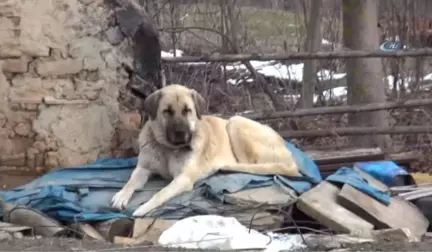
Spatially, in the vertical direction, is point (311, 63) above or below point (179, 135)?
above

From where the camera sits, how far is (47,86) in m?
8.00

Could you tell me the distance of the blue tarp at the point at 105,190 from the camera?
269 inches

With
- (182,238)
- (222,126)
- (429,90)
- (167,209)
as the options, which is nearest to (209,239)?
(182,238)

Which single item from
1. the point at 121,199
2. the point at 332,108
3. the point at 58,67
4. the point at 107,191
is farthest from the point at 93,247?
the point at 332,108

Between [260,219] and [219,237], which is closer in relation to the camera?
[219,237]

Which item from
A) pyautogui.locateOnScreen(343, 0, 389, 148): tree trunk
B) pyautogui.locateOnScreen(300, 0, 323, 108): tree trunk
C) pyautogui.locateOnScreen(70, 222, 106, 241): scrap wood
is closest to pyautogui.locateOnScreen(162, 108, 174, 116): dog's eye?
pyautogui.locateOnScreen(70, 222, 106, 241): scrap wood

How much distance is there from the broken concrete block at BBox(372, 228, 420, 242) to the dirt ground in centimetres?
32

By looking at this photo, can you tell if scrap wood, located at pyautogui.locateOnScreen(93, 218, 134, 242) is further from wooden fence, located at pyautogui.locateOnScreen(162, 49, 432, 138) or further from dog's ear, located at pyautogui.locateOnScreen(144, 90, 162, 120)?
wooden fence, located at pyautogui.locateOnScreen(162, 49, 432, 138)

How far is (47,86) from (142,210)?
181 cm

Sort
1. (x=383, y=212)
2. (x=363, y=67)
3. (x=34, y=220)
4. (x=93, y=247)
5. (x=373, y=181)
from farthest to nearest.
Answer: (x=363, y=67)
(x=373, y=181)
(x=383, y=212)
(x=34, y=220)
(x=93, y=247)

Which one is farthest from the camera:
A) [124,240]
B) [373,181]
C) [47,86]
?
[47,86]

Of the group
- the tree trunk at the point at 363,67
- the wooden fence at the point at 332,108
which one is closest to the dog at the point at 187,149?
the wooden fence at the point at 332,108

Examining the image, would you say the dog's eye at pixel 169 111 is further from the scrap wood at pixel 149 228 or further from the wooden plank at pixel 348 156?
the wooden plank at pixel 348 156

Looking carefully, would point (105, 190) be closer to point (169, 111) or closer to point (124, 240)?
point (169, 111)
